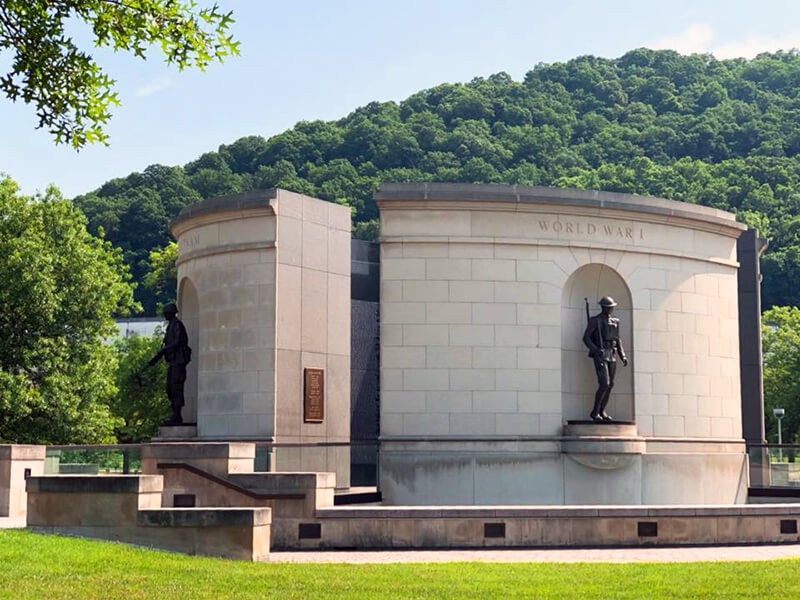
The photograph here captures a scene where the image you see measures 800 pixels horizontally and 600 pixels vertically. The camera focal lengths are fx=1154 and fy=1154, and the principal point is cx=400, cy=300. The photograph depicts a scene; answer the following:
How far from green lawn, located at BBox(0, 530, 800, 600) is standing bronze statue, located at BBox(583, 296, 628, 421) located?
28.7 feet

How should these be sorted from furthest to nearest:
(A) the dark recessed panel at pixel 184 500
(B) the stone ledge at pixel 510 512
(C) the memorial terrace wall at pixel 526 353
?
1. (C) the memorial terrace wall at pixel 526 353
2. (A) the dark recessed panel at pixel 184 500
3. (B) the stone ledge at pixel 510 512

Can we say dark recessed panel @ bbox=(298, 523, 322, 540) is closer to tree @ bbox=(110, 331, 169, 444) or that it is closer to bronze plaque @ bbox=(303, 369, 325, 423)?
bronze plaque @ bbox=(303, 369, 325, 423)

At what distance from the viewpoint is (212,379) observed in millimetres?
25266

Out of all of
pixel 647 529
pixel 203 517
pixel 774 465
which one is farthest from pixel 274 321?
pixel 774 465

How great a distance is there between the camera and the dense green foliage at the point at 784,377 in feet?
228

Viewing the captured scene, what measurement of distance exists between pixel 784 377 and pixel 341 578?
6039 cm

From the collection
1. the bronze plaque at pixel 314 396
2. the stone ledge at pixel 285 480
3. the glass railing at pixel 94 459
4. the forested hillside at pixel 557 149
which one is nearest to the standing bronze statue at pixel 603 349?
the bronze plaque at pixel 314 396

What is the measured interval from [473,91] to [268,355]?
12559 cm

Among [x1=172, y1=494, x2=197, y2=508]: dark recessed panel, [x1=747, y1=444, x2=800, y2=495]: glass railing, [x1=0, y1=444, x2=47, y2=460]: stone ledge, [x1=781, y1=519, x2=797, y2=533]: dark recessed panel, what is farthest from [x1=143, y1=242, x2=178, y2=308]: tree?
[x1=781, y1=519, x2=797, y2=533]: dark recessed panel

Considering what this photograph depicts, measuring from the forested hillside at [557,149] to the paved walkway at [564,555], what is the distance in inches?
3070

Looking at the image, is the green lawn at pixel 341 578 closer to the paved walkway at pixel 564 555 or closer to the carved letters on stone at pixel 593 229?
the paved walkway at pixel 564 555

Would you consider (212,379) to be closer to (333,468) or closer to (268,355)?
(268,355)

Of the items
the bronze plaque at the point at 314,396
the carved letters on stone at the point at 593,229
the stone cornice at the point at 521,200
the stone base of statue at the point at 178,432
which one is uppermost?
the stone cornice at the point at 521,200

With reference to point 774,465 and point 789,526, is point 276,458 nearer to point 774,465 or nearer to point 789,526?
point 789,526
